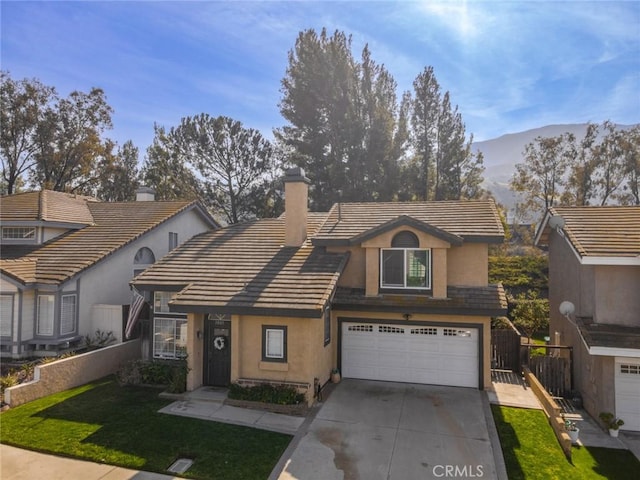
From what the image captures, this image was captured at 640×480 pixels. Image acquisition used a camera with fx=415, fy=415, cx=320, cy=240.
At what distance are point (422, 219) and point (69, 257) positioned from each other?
45.5 feet

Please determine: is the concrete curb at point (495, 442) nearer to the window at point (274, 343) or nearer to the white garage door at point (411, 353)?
the white garage door at point (411, 353)

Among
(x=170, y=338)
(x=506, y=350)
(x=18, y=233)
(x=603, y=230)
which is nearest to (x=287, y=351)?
(x=170, y=338)

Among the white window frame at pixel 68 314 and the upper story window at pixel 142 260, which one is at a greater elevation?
the upper story window at pixel 142 260

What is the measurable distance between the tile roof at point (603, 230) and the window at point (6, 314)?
19.1 metres

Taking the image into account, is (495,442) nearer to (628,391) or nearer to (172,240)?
(628,391)

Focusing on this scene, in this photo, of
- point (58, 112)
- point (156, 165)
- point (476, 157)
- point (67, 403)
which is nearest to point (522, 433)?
point (67, 403)

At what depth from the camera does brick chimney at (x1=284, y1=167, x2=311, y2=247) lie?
1546 centimetres

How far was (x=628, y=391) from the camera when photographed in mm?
11508

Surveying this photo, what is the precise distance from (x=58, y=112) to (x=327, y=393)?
32542 mm

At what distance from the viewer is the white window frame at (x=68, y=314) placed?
15.0 meters

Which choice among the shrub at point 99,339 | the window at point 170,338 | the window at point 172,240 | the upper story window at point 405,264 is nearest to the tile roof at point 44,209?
the window at point 172,240

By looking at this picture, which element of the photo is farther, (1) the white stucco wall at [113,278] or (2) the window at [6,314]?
(1) the white stucco wall at [113,278]

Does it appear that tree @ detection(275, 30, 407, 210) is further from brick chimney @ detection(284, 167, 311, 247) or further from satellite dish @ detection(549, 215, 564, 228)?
satellite dish @ detection(549, 215, 564, 228)

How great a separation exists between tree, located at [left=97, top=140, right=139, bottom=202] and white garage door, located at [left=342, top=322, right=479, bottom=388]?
103ft
